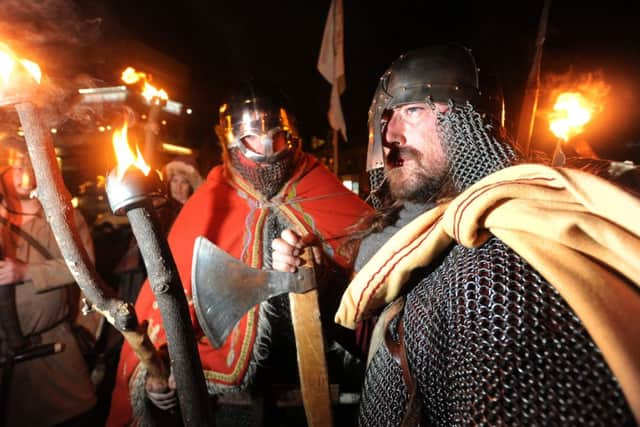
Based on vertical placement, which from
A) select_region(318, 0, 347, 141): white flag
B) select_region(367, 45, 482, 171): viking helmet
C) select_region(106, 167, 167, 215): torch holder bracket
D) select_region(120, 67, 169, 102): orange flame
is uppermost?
select_region(318, 0, 347, 141): white flag

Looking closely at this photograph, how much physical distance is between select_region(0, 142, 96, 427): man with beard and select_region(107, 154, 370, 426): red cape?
1301 millimetres

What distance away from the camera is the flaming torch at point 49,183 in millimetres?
937

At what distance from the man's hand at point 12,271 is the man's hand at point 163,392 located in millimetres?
2137

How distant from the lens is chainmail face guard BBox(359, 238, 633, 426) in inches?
25.5

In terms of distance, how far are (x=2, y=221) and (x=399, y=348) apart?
3.74 m

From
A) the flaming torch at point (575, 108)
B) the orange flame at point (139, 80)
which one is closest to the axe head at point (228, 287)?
the orange flame at point (139, 80)

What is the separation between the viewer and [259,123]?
9.29 feet

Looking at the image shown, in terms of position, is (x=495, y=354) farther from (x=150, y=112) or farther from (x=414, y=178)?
(x=150, y=112)

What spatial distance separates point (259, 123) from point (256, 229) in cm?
107

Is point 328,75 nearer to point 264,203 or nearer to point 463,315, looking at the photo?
point 264,203

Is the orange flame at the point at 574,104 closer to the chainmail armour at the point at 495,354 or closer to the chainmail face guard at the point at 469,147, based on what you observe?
the chainmail face guard at the point at 469,147

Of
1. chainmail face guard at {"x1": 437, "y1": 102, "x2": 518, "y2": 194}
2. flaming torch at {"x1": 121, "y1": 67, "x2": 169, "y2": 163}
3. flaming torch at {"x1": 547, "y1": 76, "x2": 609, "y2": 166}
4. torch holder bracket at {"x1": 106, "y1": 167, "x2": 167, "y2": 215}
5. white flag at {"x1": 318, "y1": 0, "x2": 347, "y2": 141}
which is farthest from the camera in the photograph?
flaming torch at {"x1": 547, "y1": 76, "x2": 609, "y2": 166}

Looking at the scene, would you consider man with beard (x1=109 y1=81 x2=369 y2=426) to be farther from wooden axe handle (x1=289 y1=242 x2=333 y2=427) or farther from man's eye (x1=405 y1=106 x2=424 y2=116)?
man's eye (x1=405 y1=106 x2=424 y2=116)

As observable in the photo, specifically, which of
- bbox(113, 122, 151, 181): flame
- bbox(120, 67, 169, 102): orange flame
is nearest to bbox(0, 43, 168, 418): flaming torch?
bbox(113, 122, 151, 181): flame
